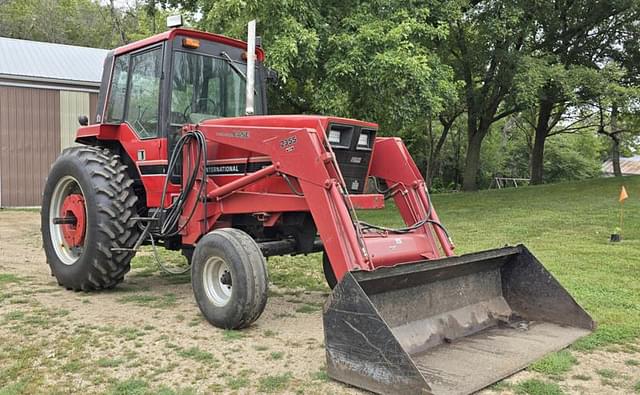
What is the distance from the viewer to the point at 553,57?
1630cm

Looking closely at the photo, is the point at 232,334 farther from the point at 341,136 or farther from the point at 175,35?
the point at 175,35

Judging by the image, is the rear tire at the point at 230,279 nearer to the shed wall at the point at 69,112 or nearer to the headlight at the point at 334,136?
the headlight at the point at 334,136

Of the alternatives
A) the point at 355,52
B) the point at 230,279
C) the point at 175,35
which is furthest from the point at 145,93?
the point at 355,52

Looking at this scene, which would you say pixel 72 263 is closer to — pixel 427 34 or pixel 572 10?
pixel 427 34

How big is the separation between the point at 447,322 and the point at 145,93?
3.70 meters

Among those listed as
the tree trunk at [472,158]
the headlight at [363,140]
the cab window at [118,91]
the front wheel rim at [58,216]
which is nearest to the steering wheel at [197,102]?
the cab window at [118,91]

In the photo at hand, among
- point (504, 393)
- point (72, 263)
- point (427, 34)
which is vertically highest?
point (427, 34)

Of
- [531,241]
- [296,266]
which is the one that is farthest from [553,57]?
[296,266]

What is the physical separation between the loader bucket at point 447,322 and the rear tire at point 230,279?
40.8 inches

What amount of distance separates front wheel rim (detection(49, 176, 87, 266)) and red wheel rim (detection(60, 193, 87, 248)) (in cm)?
8

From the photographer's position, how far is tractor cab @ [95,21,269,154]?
19.1 feet

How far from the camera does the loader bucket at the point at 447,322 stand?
3572mm

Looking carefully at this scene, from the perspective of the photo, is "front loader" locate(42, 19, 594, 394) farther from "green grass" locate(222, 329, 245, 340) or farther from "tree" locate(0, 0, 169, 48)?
"tree" locate(0, 0, 169, 48)

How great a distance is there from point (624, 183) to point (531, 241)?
1096cm
